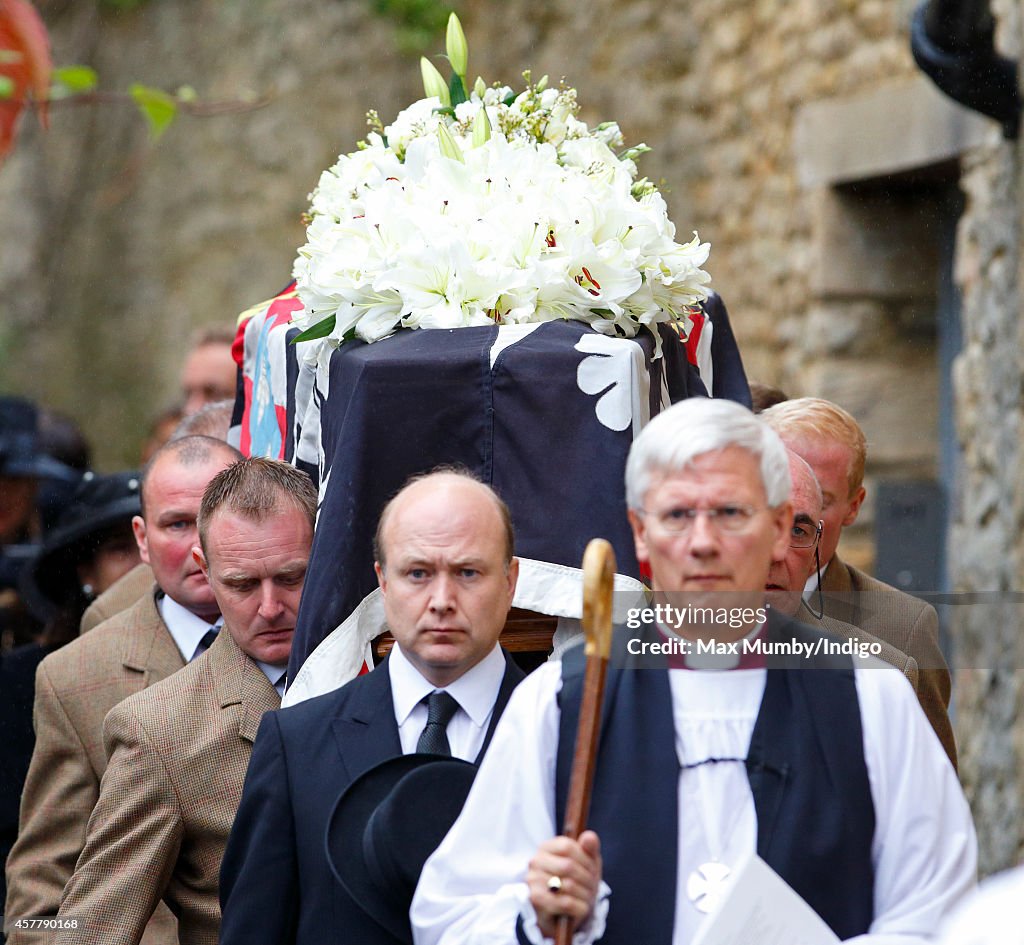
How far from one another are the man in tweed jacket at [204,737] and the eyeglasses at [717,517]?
3.72 ft

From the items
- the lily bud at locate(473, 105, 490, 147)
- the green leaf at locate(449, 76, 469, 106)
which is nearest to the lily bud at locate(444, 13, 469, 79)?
the green leaf at locate(449, 76, 469, 106)

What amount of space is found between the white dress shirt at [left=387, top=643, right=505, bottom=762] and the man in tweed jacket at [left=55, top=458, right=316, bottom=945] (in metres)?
0.51

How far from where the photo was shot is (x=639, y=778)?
2.21 m

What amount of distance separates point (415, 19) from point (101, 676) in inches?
270

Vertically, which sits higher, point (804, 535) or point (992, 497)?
point (992, 497)

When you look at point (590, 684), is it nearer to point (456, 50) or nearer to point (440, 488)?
point (440, 488)

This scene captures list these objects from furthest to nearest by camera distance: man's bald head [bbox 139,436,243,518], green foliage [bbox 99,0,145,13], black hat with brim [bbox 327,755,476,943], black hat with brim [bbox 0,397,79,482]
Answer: green foliage [bbox 99,0,145,13] → black hat with brim [bbox 0,397,79,482] → man's bald head [bbox 139,436,243,518] → black hat with brim [bbox 327,755,476,943]

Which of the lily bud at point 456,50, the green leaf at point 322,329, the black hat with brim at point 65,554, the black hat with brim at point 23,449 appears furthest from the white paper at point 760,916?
the black hat with brim at point 23,449

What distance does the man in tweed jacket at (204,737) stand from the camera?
2.94m

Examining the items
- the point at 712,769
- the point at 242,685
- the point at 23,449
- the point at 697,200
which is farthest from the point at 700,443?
the point at 697,200

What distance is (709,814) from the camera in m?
2.20

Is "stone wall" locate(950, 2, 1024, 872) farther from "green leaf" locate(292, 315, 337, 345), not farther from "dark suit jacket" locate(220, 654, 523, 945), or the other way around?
"dark suit jacket" locate(220, 654, 523, 945)

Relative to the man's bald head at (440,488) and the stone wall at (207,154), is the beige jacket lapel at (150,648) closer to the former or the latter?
the man's bald head at (440,488)

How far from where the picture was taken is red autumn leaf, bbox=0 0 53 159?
8.70ft
